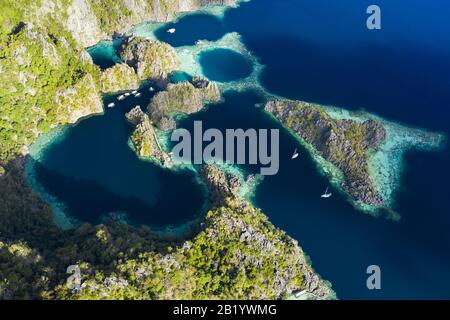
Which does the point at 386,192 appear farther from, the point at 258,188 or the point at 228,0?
the point at 228,0

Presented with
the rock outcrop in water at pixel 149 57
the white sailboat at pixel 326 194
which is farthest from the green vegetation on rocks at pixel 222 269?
the rock outcrop in water at pixel 149 57

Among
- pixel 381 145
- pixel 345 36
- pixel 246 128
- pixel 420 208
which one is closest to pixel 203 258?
pixel 246 128

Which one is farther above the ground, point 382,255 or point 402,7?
point 402,7

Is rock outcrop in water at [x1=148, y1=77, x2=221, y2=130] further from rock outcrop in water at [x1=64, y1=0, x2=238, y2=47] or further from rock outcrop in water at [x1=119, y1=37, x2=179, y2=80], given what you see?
rock outcrop in water at [x1=64, y1=0, x2=238, y2=47]

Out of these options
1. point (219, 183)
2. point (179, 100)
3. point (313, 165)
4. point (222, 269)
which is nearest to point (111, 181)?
point (219, 183)

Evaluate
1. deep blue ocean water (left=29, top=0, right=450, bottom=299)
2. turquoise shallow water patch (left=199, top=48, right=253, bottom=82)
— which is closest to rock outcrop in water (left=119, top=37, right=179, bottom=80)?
deep blue ocean water (left=29, top=0, right=450, bottom=299)
